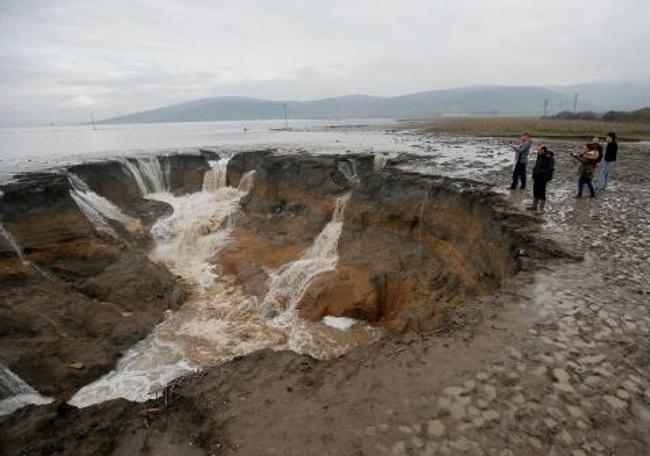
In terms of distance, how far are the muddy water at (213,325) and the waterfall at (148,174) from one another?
5.10m

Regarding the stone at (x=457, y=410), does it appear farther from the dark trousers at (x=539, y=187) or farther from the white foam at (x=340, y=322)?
the dark trousers at (x=539, y=187)

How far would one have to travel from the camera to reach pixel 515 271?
9312mm

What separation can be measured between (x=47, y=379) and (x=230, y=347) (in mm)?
4664

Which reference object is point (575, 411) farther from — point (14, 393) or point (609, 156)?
point (609, 156)

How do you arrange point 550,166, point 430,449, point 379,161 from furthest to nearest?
point 379,161
point 550,166
point 430,449

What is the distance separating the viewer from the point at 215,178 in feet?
87.0

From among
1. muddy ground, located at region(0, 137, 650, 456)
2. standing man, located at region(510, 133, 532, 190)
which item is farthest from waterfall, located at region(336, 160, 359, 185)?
muddy ground, located at region(0, 137, 650, 456)

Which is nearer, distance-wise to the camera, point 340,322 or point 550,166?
point 550,166

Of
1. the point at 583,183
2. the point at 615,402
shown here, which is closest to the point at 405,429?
the point at 615,402

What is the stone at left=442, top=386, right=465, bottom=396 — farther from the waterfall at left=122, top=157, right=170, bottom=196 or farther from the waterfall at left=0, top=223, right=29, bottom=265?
the waterfall at left=122, top=157, right=170, bottom=196

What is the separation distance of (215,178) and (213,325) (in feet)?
46.9

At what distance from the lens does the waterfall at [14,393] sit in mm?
9691

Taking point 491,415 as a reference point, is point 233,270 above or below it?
below

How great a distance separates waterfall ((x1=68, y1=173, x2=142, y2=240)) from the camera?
64.1 ft
